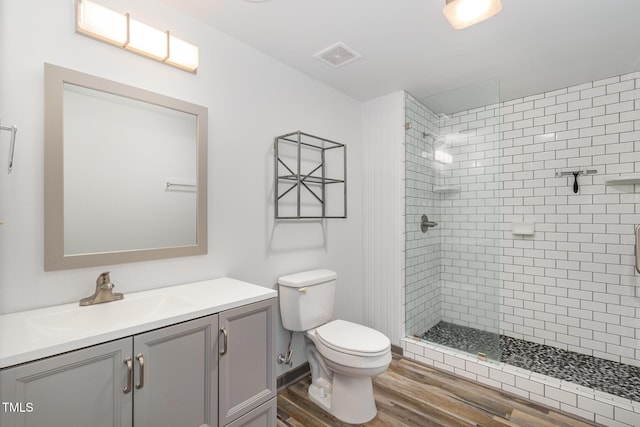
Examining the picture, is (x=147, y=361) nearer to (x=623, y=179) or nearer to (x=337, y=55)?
(x=337, y=55)

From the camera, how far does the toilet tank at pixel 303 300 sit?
2.03 meters

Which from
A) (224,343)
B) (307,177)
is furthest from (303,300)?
(307,177)

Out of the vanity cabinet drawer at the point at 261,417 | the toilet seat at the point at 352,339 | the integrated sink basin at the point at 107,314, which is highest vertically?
the integrated sink basin at the point at 107,314

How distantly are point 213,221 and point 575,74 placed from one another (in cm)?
306

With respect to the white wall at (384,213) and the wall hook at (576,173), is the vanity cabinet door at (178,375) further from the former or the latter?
the wall hook at (576,173)

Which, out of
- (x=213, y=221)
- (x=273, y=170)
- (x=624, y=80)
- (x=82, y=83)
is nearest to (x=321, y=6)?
(x=273, y=170)

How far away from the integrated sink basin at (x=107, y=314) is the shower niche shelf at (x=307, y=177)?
0.94 meters

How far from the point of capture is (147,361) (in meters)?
1.10

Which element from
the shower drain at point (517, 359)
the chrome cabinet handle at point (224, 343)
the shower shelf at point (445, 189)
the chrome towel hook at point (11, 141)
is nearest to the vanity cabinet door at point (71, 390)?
the chrome cabinet handle at point (224, 343)

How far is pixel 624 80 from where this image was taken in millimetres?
2457

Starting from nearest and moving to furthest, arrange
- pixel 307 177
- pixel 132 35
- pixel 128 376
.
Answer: pixel 128 376, pixel 132 35, pixel 307 177

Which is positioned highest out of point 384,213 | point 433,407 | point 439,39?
point 439,39

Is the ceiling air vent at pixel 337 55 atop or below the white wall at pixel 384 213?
atop

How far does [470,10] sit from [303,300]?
1.84 m
